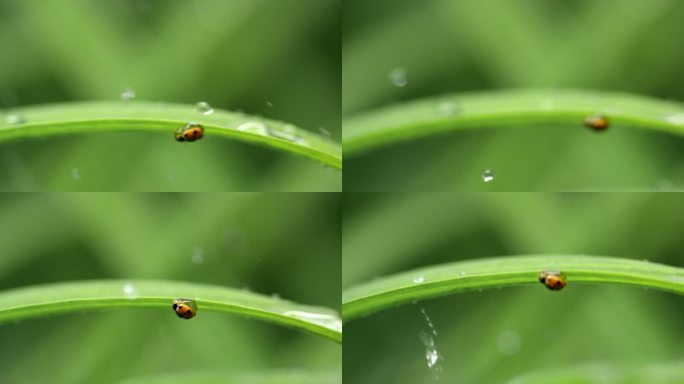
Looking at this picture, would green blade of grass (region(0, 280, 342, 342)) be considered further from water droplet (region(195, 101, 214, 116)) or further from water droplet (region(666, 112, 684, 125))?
water droplet (region(666, 112, 684, 125))

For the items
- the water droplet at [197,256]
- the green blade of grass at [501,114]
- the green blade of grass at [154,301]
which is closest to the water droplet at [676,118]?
the green blade of grass at [501,114]

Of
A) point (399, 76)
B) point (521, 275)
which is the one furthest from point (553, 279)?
point (399, 76)

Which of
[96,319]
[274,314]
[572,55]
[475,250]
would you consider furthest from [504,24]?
[96,319]

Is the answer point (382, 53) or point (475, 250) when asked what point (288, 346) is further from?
point (382, 53)

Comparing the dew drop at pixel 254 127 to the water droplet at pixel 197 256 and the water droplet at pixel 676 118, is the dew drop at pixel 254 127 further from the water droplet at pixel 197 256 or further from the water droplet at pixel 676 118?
the water droplet at pixel 676 118

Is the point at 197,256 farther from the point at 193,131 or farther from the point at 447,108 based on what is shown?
the point at 447,108

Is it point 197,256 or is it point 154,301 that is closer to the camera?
point 154,301
